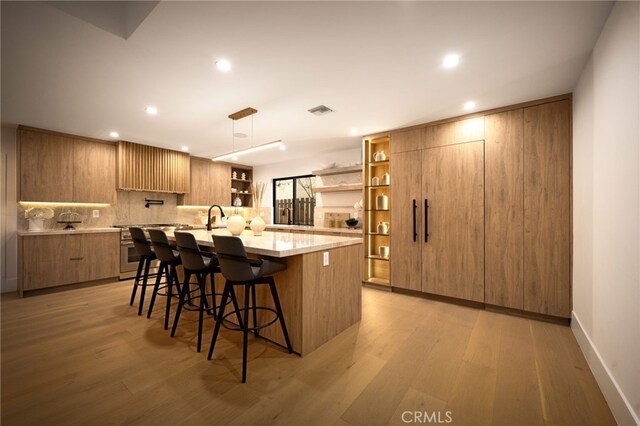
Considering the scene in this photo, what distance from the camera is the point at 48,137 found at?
13.6ft

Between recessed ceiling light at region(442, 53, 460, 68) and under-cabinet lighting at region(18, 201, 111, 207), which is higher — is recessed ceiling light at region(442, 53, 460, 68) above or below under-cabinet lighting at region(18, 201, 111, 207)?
above

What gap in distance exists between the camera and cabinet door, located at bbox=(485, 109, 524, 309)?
121 inches

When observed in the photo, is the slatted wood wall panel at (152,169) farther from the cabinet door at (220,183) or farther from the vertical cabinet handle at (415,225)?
the vertical cabinet handle at (415,225)

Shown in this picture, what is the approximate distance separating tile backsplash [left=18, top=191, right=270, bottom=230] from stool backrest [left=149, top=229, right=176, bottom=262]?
301 centimetres

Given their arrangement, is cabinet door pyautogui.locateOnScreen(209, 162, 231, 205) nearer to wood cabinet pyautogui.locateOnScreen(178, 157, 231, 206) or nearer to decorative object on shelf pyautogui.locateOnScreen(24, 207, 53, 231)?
wood cabinet pyautogui.locateOnScreen(178, 157, 231, 206)

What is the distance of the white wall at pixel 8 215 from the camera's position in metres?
3.99

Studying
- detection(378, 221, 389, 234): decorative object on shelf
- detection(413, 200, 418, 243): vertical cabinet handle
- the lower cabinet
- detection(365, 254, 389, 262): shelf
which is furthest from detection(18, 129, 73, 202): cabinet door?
detection(413, 200, 418, 243): vertical cabinet handle

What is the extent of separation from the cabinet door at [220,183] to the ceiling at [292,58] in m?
2.64

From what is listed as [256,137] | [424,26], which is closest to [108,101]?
[256,137]

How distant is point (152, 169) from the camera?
5.14m

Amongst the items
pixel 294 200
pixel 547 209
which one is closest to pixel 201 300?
pixel 547 209

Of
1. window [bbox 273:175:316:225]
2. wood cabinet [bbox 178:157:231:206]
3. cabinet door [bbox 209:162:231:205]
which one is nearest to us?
wood cabinet [bbox 178:157:231:206]

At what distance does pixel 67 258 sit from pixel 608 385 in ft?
20.0

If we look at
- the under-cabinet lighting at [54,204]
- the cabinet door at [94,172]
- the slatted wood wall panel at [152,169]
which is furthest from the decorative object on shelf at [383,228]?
the under-cabinet lighting at [54,204]
